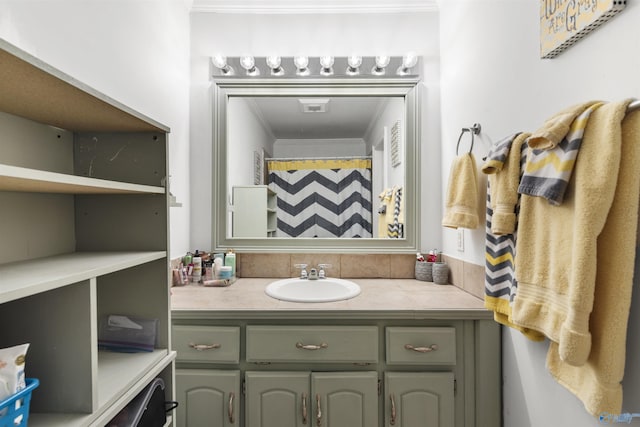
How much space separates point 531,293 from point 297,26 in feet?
5.88

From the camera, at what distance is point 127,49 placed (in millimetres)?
1279

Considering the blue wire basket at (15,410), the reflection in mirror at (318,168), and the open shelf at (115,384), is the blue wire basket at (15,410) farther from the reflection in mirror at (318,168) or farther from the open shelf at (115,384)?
the reflection in mirror at (318,168)

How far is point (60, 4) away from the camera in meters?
0.96

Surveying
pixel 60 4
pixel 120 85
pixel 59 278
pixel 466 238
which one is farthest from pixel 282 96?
pixel 59 278

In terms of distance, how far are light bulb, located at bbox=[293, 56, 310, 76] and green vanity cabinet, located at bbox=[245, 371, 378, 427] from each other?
1.57 metres

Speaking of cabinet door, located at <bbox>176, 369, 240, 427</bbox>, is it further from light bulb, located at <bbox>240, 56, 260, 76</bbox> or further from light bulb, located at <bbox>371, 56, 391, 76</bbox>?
light bulb, located at <bbox>371, 56, 391, 76</bbox>

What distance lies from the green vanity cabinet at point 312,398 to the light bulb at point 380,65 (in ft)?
5.16

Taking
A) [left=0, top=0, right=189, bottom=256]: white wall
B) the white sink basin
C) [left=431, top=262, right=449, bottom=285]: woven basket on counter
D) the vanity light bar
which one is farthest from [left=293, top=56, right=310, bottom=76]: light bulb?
[left=431, top=262, right=449, bottom=285]: woven basket on counter

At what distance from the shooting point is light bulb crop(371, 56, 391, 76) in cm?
180

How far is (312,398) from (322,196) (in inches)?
40.1

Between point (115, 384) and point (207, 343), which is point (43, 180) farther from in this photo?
point (207, 343)

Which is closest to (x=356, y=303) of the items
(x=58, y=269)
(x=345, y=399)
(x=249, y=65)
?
(x=345, y=399)

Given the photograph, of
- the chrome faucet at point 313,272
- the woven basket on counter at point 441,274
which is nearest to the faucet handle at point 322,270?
the chrome faucet at point 313,272

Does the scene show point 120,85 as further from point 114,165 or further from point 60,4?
point 114,165
